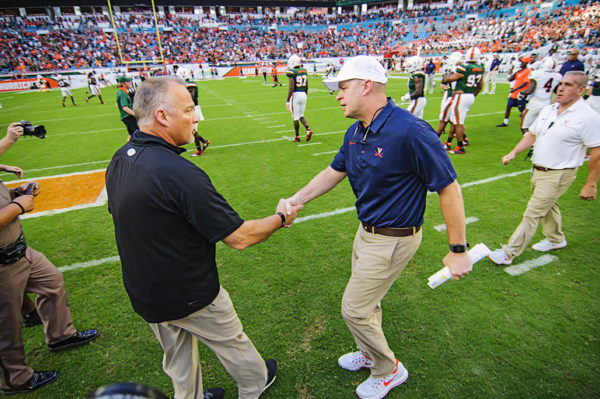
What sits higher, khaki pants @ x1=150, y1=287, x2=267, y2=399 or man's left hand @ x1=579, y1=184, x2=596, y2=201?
man's left hand @ x1=579, y1=184, x2=596, y2=201

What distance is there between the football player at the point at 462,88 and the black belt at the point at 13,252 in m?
8.72

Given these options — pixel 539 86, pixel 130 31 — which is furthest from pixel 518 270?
pixel 130 31

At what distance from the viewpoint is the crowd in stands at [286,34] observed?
3416cm

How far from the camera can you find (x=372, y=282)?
227 centimetres

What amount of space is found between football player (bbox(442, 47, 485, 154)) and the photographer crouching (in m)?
8.61

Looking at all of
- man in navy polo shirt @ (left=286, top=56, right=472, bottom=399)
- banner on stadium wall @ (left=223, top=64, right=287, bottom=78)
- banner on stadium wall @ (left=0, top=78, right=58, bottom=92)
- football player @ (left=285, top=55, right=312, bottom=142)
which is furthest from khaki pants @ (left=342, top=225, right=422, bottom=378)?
banner on stadium wall @ (left=0, top=78, right=58, bottom=92)

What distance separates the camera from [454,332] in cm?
301

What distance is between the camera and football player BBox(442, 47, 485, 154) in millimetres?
8094

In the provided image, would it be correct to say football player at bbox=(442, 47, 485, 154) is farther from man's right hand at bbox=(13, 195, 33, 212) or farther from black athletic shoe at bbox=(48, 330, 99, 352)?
man's right hand at bbox=(13, 195, 33, 212)

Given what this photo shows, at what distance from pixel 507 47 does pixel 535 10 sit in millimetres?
13965

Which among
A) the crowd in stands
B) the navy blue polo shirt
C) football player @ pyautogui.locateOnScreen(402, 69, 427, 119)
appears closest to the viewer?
the navy blue polo shirt

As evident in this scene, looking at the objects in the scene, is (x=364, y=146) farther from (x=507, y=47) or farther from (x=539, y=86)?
(x=507, y=47)

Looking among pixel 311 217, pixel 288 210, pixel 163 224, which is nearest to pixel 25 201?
pixel 163 224

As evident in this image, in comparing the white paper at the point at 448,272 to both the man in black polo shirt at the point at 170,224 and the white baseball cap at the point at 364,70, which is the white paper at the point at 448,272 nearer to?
the man in black polo shirt at the point at 170,224
